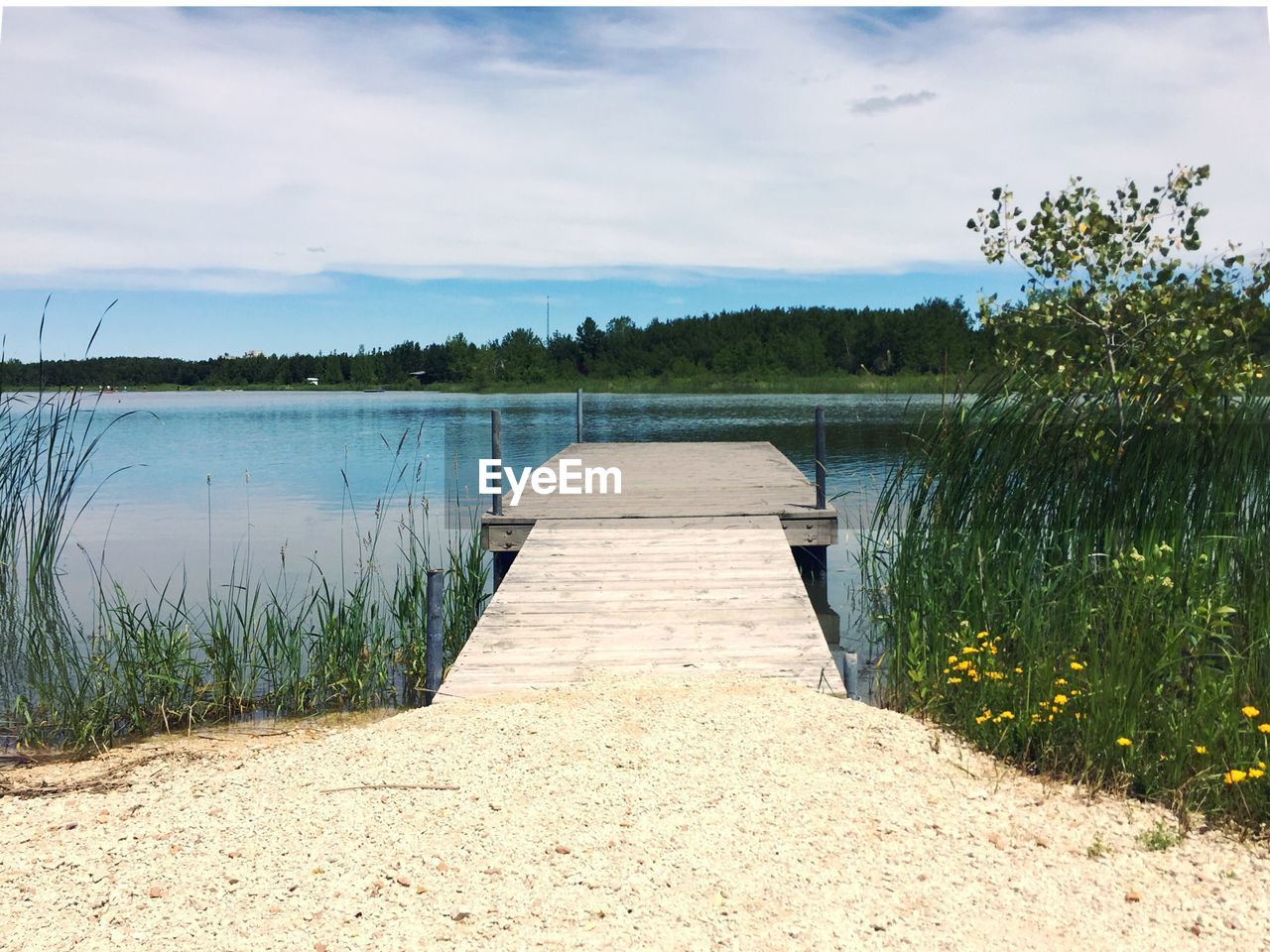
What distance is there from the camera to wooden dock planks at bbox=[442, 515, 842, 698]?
4578 mm

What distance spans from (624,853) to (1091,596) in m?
3.21

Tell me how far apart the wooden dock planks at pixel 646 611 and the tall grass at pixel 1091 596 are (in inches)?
24.0

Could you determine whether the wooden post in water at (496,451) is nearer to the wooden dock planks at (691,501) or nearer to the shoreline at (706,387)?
the wooden dock planks at (691,501)

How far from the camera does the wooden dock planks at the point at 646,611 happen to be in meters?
4.58

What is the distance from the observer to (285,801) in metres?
3.27

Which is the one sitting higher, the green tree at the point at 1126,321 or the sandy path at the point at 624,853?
the green tree at the point at 1126,321

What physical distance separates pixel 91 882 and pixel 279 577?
6.54 metres

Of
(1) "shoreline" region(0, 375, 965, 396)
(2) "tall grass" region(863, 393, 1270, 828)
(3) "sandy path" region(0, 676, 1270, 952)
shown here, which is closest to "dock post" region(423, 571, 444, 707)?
(3) "sandy path" region(0, 676, 1270, 952)

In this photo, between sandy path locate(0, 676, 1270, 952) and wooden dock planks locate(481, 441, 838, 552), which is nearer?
sandy path locate(0, 676, 1270, 952)

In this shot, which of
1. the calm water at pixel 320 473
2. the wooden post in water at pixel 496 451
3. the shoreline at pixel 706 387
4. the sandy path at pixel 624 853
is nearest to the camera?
the sandy path at pixel 624 853

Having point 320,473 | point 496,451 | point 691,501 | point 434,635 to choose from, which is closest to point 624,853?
point 434,635

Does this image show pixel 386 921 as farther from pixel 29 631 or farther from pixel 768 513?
pixel 768 513

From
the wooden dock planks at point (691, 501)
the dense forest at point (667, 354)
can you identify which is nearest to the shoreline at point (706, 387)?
the dense forest at point (667, 354)

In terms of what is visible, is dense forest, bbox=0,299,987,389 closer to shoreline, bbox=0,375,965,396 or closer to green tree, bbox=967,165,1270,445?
shoreline, bbox=0,375,965,396
